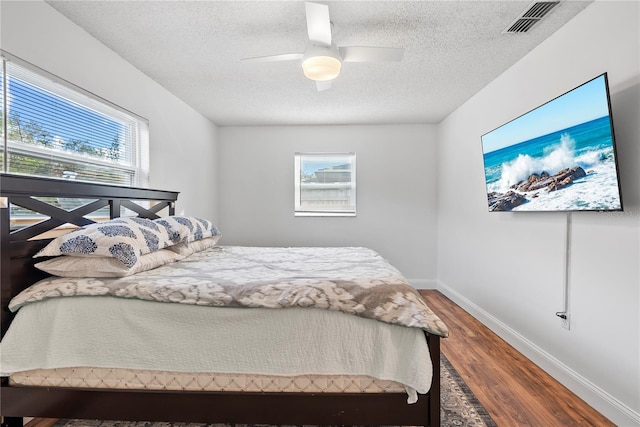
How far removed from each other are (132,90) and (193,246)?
1.49m

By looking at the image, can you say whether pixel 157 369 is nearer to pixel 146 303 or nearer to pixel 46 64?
pixel 146 303

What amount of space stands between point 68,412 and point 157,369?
510 mm

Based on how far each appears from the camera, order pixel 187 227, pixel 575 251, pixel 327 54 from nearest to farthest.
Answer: pixel 327 54 < pixel 575 251 < pixel 187 227

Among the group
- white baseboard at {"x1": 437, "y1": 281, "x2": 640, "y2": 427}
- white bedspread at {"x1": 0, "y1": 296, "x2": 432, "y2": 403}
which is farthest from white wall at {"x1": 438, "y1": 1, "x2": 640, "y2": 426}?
white bedspread at {"x1": 0, "y1": 296, "x2": 432, "y2": 403}

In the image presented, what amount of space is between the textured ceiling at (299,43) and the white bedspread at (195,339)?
5.98 ft

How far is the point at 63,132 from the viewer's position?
2.01m

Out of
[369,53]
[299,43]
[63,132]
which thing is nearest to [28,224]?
[63,132]

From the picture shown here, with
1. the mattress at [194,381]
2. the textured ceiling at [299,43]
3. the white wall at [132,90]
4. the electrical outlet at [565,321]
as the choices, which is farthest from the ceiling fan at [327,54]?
the electrical outlet at [565,321]

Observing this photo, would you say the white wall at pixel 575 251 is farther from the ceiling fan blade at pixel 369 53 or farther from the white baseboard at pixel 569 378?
the ceiling fan blade at pixel 369 53

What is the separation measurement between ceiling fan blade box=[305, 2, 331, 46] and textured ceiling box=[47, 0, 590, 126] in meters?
0.20

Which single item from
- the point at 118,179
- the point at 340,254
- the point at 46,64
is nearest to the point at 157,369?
the point at 340,254

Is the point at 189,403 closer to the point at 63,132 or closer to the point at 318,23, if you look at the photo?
the point at 63,132

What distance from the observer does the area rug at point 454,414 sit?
1605 mm

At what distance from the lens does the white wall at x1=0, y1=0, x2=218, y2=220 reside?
1727 mm
